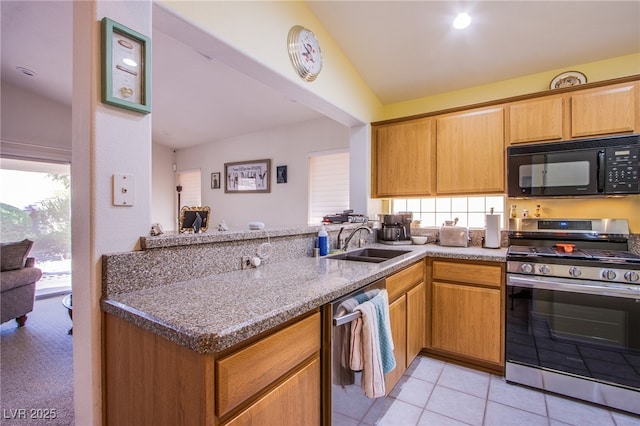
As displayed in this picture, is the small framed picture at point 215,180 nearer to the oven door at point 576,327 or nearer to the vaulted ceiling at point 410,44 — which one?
the vaulted ceiling at point 410,44

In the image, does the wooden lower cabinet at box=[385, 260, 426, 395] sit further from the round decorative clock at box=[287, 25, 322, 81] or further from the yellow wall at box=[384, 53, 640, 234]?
the round decorative clock at box=[287, 25, 322, 81]

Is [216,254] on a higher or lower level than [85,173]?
lower

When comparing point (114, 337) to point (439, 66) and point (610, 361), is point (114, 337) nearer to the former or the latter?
point (610, 361)

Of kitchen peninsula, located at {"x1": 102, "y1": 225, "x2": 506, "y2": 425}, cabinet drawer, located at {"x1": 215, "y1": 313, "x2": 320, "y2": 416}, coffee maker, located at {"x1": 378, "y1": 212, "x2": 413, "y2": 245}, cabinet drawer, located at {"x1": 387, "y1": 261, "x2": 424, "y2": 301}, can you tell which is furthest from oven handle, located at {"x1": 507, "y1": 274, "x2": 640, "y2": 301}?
cabinet drawer, located at {"x1": 215, "y1": 313, "x2": 320, "y2": 416}

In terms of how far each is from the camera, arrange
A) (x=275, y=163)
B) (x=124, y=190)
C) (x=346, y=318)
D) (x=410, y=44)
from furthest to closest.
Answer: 1. (x=275, y=163)
2. (x=410, y=44)
3. (x=346, y=318)
4. (x=124, y=190)

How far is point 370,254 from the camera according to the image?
2520 millimetres

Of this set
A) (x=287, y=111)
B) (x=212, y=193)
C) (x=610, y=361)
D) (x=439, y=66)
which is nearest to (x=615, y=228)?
(x=610, y=361)

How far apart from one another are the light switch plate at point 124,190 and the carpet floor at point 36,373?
1.57 metres

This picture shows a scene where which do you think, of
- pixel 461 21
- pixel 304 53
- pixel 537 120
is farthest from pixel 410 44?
pixel 537 120

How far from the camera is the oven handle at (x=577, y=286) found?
175cm

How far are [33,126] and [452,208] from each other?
6.01 meters

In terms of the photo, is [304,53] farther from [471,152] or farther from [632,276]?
[632,276]

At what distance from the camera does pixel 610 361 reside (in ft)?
5.88

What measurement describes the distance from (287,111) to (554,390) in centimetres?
378
